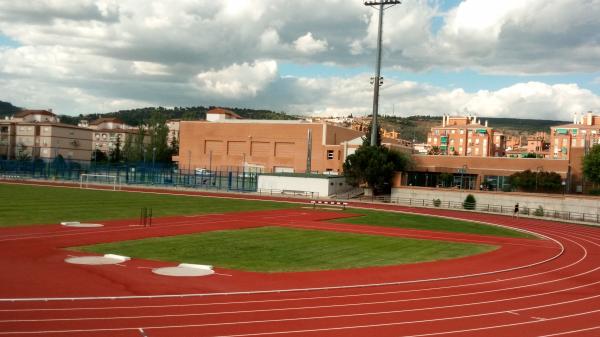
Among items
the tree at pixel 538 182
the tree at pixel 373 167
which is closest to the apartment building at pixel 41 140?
the tree at pixel 373 167

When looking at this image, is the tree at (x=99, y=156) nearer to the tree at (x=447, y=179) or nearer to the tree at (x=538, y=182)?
the tree at (x=447, y=179)

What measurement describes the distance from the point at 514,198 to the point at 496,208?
216cm

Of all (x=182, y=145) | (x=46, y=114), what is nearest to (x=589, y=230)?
(x=182, y=145)

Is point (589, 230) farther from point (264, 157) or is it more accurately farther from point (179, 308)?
point (264, 157)

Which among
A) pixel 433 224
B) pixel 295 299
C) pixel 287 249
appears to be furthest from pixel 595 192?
pixel 295 299

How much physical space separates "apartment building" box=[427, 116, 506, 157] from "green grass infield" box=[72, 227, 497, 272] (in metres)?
129

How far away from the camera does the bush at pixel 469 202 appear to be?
64.1 meters

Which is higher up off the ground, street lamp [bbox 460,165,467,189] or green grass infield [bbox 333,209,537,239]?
street lamp [bbox 460,165,467,189]

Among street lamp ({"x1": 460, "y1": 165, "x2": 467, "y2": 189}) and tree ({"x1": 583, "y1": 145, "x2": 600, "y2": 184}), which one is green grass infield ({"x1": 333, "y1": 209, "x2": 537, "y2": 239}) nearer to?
tree ({"x1": 583, "y1": 145, "x2": 600, "y2": 184})

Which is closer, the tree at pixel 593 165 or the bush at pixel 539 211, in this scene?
the bush at pixel 539 211

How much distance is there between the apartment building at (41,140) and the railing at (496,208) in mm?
81445

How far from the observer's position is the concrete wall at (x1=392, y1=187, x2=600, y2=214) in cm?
5841

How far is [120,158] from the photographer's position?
141 meters

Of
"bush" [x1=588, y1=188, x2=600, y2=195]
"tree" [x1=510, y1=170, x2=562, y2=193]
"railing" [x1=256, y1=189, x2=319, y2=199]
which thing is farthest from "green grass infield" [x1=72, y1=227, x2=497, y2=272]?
"tree" [x1=510, y1=170, x2=562, y2=193]
